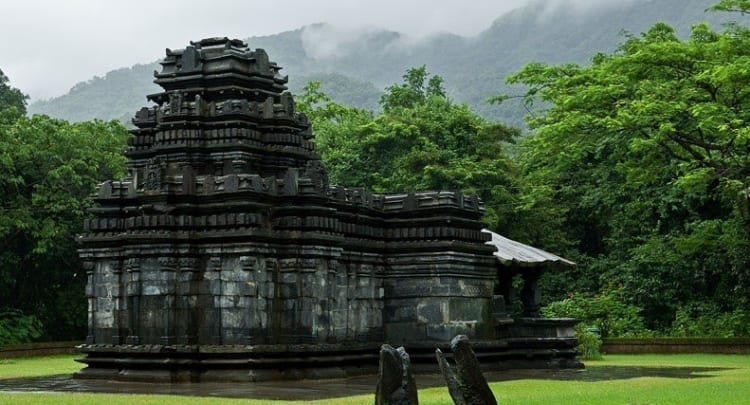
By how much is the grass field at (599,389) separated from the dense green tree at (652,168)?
591 centimetres

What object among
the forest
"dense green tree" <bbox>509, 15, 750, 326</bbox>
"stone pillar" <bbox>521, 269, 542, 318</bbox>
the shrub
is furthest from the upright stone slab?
the shrub

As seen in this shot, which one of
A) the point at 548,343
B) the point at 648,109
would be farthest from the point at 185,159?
the point at 648,109

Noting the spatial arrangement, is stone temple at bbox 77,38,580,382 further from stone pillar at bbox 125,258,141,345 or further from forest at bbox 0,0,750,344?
forest at bbox 0,0,750,344

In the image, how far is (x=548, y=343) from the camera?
26.0 m

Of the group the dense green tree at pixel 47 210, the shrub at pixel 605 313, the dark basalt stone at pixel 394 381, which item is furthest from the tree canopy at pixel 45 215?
the dark basalt stone at pixel 394 381

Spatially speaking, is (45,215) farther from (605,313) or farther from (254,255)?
(254,255)

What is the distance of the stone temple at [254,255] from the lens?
813 inches

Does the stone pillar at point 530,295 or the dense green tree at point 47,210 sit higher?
the dense green tree at point 47,210

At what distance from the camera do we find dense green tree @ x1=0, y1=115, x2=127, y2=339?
3719 centimetres

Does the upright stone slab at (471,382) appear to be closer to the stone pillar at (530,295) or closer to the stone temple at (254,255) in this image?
the stone temple at (254,255)

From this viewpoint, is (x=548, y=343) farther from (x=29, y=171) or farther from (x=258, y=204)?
(x=29, y=171)

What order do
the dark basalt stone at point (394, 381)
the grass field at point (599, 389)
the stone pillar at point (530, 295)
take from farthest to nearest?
the stone pillar at point (530, 295) < the grass field at point (599, 389) < the dark basalt stone at point (394, 381)

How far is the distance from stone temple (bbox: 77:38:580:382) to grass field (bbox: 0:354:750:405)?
288 centimetres

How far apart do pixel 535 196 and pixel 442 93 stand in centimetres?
2223
